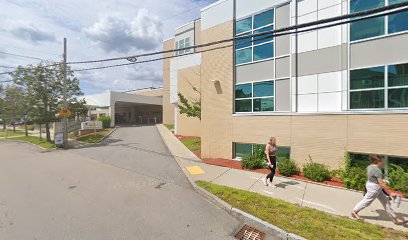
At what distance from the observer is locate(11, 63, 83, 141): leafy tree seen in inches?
708

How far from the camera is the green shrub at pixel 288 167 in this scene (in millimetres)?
8602

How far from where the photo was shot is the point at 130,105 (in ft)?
148

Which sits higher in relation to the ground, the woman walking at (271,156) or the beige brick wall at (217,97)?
the beige brick wall at (217,97)

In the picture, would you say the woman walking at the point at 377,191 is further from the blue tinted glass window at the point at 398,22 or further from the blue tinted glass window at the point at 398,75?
the blue tinted glass window at the point at 398,22

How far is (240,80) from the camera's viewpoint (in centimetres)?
1127

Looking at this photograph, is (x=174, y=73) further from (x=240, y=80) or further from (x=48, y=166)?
(x=48, y=166)

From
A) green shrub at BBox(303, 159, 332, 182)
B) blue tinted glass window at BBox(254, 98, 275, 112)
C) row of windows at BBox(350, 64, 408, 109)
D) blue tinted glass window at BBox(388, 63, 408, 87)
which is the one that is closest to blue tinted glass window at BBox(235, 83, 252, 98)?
blue tinted glass window at BBox(254, 98, 275, 112)

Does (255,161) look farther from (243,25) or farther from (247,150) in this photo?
(243,25)

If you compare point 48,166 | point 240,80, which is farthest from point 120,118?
point 240,80

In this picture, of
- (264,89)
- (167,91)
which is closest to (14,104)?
(167,91)

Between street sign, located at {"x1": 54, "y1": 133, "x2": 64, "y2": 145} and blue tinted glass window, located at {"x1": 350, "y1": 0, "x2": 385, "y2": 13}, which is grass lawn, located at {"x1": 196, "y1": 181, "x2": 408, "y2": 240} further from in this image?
street sign, located at {"x1": 54, "y1": 133, "x2": 64, "y2": 145}

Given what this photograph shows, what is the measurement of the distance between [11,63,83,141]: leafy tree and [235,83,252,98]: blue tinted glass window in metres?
14.7

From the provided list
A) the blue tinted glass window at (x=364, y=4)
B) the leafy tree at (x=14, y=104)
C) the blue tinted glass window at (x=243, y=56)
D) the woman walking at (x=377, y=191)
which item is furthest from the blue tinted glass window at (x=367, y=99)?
the leafy tree at (x=14, y=104)

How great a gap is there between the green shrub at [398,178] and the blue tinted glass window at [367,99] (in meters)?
2.17
